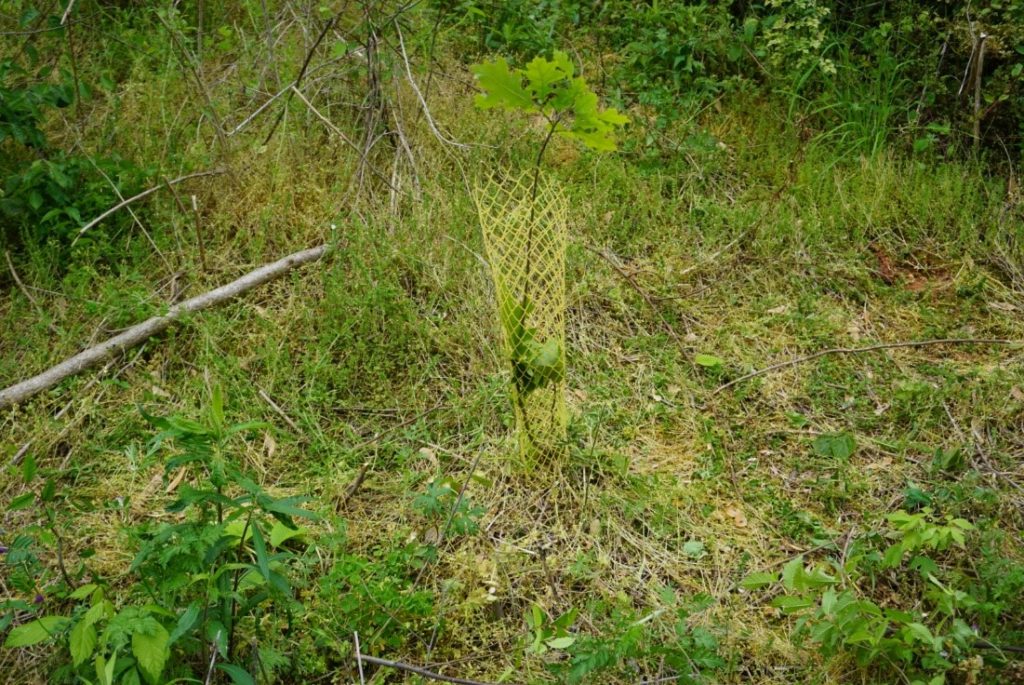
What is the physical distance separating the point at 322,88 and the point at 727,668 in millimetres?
3228

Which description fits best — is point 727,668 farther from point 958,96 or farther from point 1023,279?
point 958,96

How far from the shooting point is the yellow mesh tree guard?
290cm

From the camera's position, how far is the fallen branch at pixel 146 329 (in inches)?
132

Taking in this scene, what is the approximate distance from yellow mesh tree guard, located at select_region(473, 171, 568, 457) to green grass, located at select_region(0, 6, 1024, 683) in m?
0.15

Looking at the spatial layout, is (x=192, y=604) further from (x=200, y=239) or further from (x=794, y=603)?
(x=200, y=239)

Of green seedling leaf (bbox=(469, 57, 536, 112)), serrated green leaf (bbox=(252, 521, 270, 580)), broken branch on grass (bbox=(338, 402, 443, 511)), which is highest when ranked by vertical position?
green seedling leaf (bbox=(469, 57, 536, 112))

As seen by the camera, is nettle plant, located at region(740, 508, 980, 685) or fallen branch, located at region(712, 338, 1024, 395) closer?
nettle plant, located at region(740, 508, 980, 685)

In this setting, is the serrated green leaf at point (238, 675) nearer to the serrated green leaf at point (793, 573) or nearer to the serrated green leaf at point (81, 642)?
the serrated green leaf at point (81, 642)

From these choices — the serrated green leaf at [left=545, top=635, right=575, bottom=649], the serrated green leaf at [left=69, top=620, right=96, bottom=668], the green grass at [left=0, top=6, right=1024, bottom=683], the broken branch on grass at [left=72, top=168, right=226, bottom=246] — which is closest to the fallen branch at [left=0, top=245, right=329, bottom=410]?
the green grass at [left=0, top=6, right=1024, bottom=683]

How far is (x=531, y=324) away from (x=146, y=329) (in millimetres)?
1585

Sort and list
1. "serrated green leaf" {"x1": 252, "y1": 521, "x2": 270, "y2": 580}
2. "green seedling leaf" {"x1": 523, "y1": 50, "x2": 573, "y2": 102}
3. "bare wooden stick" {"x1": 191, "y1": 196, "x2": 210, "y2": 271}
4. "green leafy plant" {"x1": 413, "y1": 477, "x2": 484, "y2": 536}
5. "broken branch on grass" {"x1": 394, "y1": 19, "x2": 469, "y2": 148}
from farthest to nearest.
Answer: "broken branch on grass" {"x1": 394, "y1": 19, "x2": 469, "y2": 148} < "bare wooden stick" {"x1": 191, "y1": 196, "x2": 210, "y2": 271} < "green leafy plant" {"x1": 413, "y1": 477, "x2": 484, "y2": 536} < "green seedling leaf" {"x1": 523, "y1": 50, "x2": 573, "y2": 102} < "serrated green leaf" {"x1": 252, "y1": 521, "x2": 270, "y2": 580}

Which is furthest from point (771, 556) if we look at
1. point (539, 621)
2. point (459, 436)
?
point (459, 436)

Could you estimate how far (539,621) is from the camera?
249 cm

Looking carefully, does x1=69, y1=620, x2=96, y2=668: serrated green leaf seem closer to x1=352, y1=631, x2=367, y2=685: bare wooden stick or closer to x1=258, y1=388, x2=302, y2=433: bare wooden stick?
x1=352, y1=631, x2=367, y2=685: bare wooden stick
